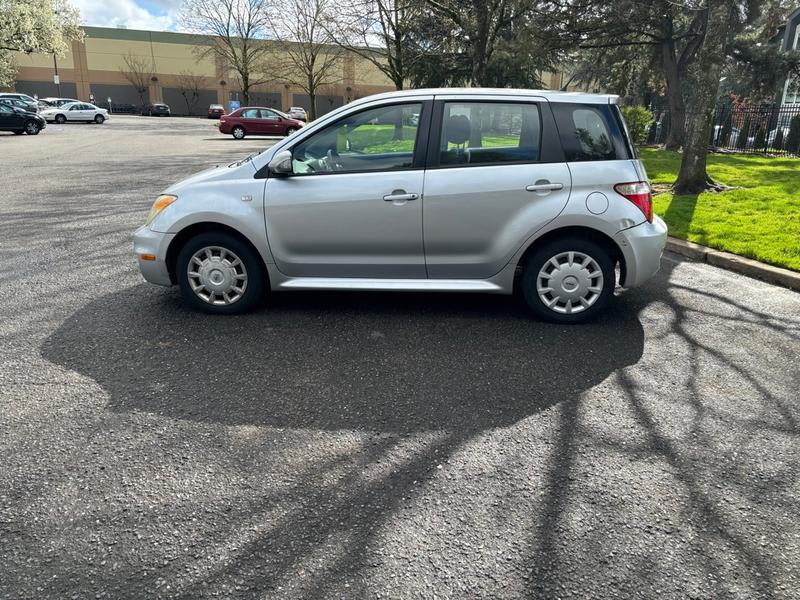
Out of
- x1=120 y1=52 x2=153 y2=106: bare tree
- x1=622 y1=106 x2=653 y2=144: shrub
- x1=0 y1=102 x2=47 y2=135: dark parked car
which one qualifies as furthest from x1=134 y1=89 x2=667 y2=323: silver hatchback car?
x1=120 y1=52 x2=153 y2=106: bare tree

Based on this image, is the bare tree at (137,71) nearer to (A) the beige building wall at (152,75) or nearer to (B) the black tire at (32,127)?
(A) the beige building wall at (152,75)

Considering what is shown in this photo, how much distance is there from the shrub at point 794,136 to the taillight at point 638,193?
63.1 ft

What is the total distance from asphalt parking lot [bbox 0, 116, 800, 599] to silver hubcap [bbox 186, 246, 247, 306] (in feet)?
0.75

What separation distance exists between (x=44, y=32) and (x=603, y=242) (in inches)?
1926

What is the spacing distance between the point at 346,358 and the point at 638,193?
268 cm

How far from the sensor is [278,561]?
7.61ft

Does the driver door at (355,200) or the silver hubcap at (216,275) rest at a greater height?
the driver door at (355,200)

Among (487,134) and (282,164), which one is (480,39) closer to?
(487,134)

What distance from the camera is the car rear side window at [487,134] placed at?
4781 mm

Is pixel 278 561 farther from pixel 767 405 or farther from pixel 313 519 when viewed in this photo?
pixel 767 405

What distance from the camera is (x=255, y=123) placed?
33281 mm

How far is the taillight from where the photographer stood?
475 cm

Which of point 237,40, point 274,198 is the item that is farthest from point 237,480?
point 237,40

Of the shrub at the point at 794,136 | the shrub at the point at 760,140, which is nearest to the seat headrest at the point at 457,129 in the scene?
the shrub at the point at 794,136
